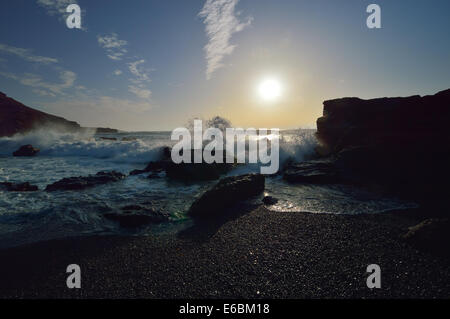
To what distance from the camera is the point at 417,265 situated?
10.2 feet

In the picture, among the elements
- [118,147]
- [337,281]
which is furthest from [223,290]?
[118,147]

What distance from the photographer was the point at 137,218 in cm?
507

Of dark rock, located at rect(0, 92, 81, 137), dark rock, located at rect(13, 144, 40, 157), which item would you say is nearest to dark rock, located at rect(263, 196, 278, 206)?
dark rock, located at rect(13, 144, 40, 157)

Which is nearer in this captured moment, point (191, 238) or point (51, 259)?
point (51, 259)

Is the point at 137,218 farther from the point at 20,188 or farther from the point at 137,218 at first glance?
the point at 20,188

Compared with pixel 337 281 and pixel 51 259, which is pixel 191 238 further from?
pixel 337 281

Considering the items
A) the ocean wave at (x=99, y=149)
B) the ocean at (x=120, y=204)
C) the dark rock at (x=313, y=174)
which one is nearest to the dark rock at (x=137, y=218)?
the ocean at (x=120, y=204)

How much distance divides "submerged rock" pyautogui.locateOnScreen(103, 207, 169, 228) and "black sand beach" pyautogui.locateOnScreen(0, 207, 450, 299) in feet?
2.34

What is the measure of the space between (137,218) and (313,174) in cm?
728

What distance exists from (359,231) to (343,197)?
2.73m

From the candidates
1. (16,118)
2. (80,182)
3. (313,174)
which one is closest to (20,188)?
(80,182)

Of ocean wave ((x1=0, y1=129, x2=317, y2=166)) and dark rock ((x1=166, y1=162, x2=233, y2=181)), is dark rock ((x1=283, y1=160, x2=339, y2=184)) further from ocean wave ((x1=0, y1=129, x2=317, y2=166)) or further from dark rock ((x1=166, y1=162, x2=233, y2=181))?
dark rock ((x1=166, y1=162, x2=233, y2=181))

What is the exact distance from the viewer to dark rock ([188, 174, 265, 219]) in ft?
18.7

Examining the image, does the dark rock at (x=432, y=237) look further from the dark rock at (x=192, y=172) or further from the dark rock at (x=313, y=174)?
the dark rock at (x=192, y=172)
